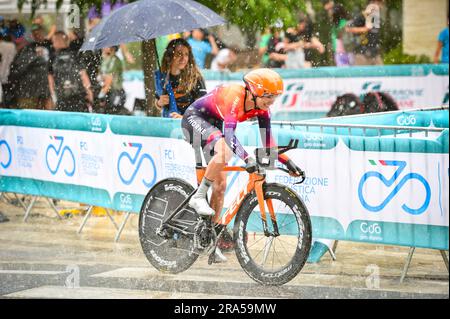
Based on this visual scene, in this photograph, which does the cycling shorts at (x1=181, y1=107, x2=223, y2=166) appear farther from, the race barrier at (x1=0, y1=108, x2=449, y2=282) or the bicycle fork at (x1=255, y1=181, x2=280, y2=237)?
the race barrier at (x1=0, y1=108, x2=449, y2=282)

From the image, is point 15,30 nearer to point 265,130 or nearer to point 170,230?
point 170,230

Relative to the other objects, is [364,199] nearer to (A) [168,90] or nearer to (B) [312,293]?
(B) [312,293]

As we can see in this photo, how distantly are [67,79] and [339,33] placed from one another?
23.2 ft

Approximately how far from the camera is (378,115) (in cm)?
1245

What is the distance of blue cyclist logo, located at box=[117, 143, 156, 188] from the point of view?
38.8ft

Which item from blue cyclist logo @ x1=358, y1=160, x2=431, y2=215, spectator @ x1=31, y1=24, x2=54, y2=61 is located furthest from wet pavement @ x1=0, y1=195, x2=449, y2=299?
spectator @ x1=31, y1=24, x2=54, y2=61

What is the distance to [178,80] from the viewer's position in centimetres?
1176

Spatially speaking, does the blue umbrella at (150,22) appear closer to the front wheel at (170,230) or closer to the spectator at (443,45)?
the front wheel at (170,230)

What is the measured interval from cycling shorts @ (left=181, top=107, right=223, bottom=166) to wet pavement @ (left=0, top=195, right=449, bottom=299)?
119cm

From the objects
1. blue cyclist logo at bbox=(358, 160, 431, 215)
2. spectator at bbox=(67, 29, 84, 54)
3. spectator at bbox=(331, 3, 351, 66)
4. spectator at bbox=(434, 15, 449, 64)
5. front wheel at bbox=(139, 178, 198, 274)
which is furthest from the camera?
spectator at bbox=(331, 3, 351, 66)

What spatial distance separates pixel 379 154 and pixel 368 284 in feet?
3.97

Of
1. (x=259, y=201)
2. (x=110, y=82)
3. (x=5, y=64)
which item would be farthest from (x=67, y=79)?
(x=259, y=201)

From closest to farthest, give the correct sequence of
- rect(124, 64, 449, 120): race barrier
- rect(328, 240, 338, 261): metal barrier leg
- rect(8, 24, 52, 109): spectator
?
rect(328, 240, 338, 261): metal barrier leg → rect(8, 24, 52, 109): spectator → rect(124, 64, 449, 120): race barrier
